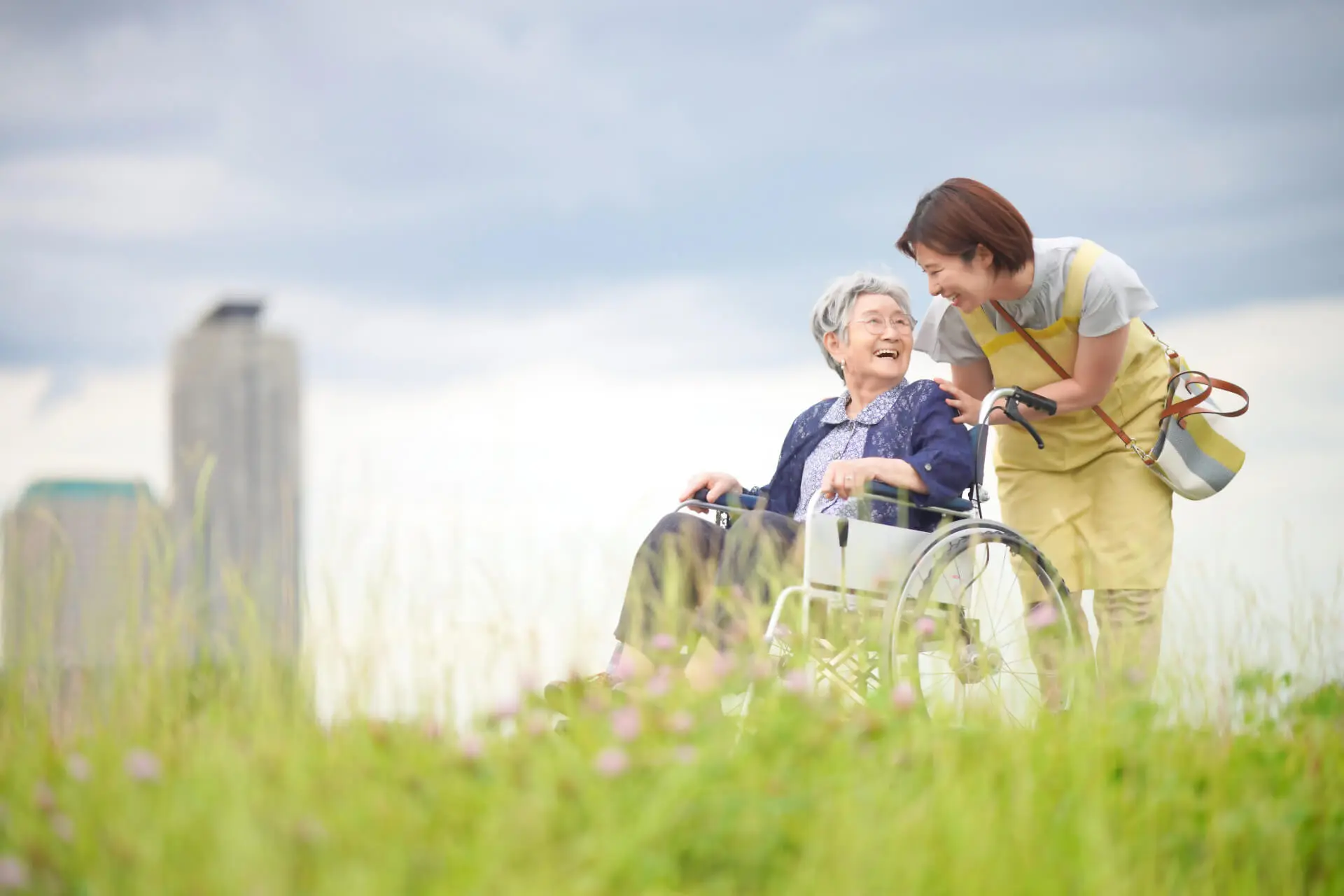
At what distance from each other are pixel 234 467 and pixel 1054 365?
2.49 metres

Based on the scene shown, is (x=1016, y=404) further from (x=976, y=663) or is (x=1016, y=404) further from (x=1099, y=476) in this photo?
(x=976, y=663)

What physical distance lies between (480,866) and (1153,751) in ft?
6.15

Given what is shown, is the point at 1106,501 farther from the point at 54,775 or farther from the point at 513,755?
the point at 54,775

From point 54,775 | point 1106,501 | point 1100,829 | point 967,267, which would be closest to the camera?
point 1100,829

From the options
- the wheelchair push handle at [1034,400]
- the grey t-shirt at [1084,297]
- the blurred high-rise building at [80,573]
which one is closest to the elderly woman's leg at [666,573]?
the wheelchair push handle at [1034,400]

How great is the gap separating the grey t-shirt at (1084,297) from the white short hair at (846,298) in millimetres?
128

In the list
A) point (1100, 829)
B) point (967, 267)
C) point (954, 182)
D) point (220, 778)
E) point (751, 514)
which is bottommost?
A: point (1100, 829)

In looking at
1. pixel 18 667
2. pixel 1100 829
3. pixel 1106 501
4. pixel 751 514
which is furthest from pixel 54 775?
pixel 1106 501

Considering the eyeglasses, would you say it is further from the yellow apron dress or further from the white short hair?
the yellow apron dress

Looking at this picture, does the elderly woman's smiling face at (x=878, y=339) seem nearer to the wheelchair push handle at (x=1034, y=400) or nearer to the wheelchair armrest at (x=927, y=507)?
the wheelchair push handle at (x=1034, y=400)

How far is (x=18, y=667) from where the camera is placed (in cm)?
343

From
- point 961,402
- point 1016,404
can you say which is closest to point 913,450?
point 961,402

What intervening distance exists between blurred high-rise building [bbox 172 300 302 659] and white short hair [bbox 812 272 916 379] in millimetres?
1638

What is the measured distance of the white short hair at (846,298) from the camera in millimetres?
4062
